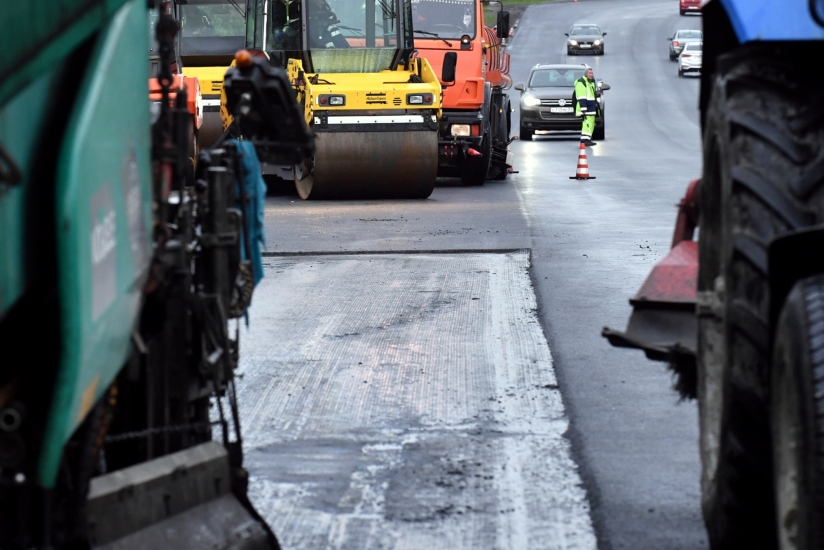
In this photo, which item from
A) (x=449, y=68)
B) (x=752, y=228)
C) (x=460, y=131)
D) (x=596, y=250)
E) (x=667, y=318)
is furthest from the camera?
(x=460, y=131)

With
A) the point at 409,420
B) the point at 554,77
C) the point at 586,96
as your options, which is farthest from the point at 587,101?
the point at 409,420

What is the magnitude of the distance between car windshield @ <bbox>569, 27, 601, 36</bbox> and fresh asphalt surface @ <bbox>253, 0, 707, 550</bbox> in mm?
25328

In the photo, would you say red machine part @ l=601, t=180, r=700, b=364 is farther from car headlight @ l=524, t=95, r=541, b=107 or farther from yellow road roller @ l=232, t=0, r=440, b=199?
car headlight @ l=524, t=95, r=541, b=107

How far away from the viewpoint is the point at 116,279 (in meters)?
2.60

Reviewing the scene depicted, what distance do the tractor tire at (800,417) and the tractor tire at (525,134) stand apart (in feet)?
101

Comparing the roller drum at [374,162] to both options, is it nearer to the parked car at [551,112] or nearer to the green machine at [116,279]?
the green machine at [116,279]

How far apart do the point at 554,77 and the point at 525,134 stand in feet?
6.60

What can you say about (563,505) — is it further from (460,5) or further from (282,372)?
(460,5)

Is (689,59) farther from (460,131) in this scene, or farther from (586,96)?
(460,131)

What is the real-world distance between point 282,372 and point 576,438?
1864 mm

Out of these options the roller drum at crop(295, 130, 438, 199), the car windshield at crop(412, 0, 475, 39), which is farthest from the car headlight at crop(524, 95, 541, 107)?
the roller drum at crop(295, 130, 438, 199)

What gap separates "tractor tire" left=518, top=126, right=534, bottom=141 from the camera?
3338cm

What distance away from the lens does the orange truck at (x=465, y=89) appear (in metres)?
20.4

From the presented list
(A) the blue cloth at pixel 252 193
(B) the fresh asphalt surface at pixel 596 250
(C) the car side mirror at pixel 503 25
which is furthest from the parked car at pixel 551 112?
(A) the blue cloth at pixel 252 193
